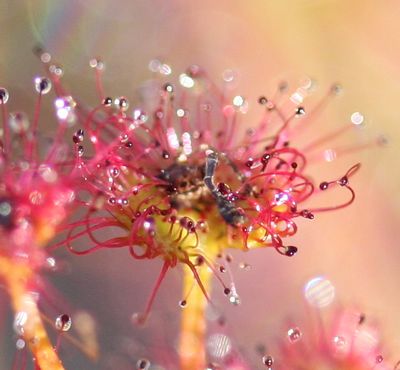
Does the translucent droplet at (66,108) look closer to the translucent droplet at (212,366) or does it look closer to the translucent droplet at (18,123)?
the translucent droplet at (18,123)

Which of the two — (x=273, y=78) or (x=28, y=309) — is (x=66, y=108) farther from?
A: (x=273, y=78)

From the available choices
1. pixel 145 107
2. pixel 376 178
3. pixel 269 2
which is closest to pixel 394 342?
pixel 376 178

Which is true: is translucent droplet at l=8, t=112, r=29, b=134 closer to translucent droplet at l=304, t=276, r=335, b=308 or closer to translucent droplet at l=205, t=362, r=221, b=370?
translucent droplet at l=205, t=362, r=221, b=370

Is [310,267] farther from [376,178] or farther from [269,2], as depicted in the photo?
[269,2]

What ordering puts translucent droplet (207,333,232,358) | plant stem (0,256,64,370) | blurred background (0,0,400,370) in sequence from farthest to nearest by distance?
1. blurred background (0,0,400,370)
2. translucent droplet (207,333,232,358)
3. plant stem (0,256,64,370)

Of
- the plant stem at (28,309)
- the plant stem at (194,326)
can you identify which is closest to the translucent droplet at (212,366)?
the plant stem at (194,326)

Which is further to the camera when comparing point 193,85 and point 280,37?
point 280,37

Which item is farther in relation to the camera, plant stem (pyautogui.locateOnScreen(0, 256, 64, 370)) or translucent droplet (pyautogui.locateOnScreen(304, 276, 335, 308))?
translucent droplet (pyautogui.locateOnScreen(304, 276, 335, 308))

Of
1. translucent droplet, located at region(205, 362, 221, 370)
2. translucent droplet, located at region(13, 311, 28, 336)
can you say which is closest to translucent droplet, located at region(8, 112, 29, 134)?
translucent droplet, located at region(13, 311, 28, 336)
